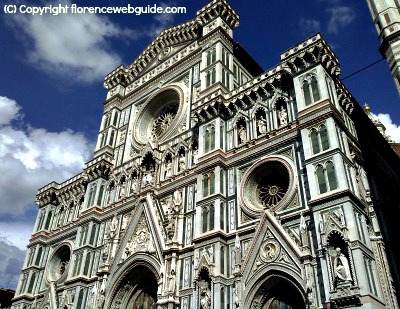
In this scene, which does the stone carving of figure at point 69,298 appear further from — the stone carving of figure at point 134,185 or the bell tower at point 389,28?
the bell tower at point 389,28

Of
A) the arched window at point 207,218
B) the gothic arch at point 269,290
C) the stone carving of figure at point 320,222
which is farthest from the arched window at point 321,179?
the arched window at point 207,218

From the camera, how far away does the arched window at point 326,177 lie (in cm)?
1595

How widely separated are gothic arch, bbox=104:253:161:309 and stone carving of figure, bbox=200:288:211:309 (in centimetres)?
467

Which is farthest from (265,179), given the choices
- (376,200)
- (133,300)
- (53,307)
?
(53,307)

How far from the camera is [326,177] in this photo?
642 inches

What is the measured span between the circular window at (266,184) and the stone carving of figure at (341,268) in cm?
408

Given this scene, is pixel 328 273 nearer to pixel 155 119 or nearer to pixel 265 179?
pixel 265 179

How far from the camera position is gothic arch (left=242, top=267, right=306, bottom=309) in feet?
52.4

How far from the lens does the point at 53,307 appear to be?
25250 millimetres

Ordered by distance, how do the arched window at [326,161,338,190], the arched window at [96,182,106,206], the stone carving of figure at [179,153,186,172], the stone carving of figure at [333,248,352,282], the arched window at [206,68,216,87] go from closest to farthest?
the stone carving of figure at [333,248,352,282]
the arched window at [326,161,338,190]
the stone carving of figure at [179,153,186,172]
the arched window at [206,68,216,87]
the arched window at [96,182,106,206]

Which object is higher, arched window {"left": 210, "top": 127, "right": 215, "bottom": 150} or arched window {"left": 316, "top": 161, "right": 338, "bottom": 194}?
arched window {"left": 210, "top": 127, "right": 215, "bottom": 150}

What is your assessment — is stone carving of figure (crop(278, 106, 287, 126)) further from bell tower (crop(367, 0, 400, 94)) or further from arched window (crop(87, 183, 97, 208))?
arched window (crop(87, 183, 97, 208))

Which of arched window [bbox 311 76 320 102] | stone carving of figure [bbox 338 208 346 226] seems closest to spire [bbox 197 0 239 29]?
arched window [bbox 311 76 320 102]

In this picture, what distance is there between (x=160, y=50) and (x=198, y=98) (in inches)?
367
